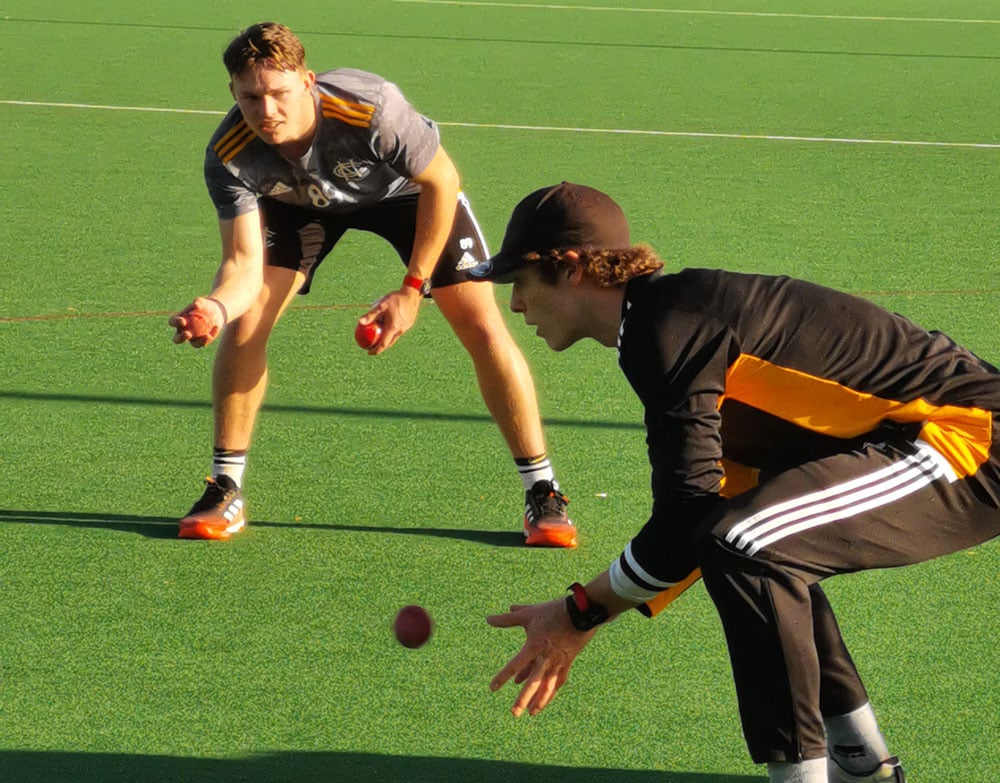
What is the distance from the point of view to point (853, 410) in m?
3.72

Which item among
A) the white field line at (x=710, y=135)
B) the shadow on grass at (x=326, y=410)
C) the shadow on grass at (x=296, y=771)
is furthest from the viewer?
the white field line at (x=710, y=135)

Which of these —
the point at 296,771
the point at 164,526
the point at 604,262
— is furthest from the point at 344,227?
the point at 604,262

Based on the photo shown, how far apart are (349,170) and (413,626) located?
67.7 inches

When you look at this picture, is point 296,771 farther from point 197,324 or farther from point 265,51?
point 265,51

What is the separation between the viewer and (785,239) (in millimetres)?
9938

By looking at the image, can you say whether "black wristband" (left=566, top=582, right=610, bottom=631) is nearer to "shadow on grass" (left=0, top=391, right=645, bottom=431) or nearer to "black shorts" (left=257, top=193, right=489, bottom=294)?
"black shorts" (left=257, top=193, right=489, bottom=294)

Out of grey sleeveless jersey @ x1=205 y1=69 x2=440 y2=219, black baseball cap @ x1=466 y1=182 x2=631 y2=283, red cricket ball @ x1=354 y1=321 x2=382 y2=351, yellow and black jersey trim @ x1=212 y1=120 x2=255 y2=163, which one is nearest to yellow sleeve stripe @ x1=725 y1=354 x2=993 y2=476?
black baseball cap @ x1=466 y1=182 x2=631 y2=283

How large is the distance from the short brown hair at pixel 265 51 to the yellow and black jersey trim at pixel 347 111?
0.18 m

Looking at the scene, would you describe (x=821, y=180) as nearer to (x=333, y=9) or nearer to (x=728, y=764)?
(x=728, y=764)

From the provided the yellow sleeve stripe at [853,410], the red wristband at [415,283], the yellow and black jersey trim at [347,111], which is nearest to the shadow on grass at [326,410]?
the red wristband at [415,283]

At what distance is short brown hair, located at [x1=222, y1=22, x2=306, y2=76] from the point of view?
17.0 feet

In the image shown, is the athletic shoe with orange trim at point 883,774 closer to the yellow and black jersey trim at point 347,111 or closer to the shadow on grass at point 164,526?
the shadow on grass at point 164,526

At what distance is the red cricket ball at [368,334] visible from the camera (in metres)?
5.20

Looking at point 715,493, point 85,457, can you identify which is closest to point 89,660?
point 85,457
